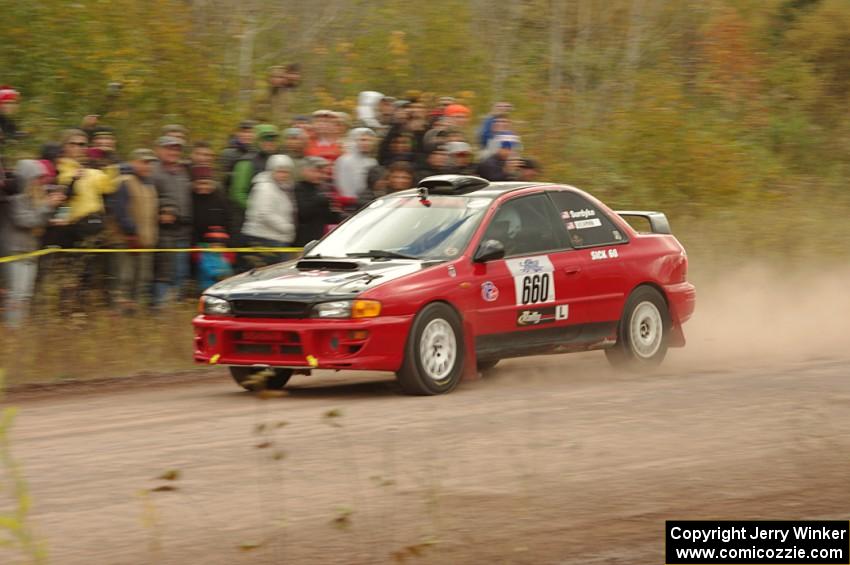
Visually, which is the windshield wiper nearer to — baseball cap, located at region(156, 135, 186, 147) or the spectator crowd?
the spectator crowd

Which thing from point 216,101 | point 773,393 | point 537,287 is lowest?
point 773,393

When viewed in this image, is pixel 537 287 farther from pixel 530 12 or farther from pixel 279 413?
pixel 530 12

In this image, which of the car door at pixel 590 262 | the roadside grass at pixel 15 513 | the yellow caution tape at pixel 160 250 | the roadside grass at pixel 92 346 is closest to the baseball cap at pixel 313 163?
the yellow caution tape at pixel 160 250

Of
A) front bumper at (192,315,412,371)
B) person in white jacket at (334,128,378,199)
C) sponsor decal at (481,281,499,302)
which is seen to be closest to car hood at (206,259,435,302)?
front bumper at (192,315,412,371)

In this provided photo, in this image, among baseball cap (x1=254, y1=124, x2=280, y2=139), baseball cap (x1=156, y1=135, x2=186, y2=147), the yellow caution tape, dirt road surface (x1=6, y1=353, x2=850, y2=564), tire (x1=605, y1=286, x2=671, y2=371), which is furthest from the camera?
baseball cap (x1=254, y1=124, x2=280, y2=139)

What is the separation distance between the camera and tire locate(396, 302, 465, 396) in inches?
449

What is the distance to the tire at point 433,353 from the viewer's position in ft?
37.4

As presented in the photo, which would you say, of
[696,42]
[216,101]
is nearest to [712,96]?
[696,42]

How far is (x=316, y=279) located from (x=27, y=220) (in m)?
3.83

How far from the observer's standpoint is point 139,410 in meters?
11.3

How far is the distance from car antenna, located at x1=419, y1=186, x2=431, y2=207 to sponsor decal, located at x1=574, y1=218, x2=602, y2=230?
1.36 meters

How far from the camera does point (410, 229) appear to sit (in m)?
12.4

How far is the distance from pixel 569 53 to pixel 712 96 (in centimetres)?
305

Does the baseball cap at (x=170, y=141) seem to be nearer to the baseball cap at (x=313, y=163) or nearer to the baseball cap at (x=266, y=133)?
the baseball cap at (x=266, y=133)
